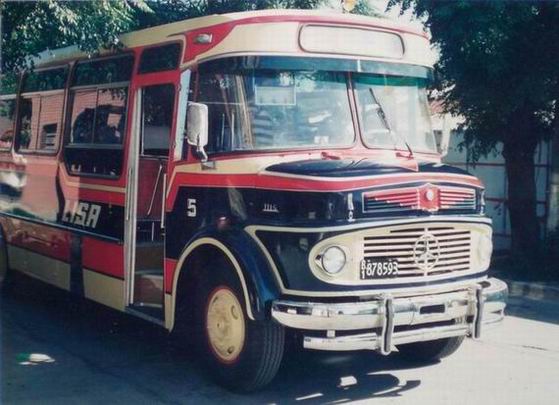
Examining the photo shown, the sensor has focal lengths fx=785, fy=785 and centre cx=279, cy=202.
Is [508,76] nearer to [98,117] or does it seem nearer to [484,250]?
[484,250]

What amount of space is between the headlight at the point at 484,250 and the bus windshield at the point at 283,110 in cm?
108

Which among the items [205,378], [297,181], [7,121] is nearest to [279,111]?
[297,181]

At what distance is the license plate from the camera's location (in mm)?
5522

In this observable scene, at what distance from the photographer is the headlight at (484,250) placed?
6.21 metres

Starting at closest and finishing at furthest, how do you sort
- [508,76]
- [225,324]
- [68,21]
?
[225,324], [68,21], [508,76]

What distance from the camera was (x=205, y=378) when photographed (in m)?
6.52

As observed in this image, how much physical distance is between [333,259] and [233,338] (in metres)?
1.12

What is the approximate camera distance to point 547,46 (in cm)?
1155

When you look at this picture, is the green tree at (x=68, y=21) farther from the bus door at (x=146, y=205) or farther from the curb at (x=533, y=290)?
the curb at (x=533, y=290)

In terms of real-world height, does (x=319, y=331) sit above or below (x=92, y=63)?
below

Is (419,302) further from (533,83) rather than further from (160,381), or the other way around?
(533,83)

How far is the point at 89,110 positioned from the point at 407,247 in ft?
13.7

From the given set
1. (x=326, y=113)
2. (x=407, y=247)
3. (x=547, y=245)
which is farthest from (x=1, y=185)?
(x=547, y=245)

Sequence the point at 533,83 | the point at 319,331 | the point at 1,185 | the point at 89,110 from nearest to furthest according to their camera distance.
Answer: the point at 319,331
the point at 89,110
the point at 1,185
the point at 533,83
